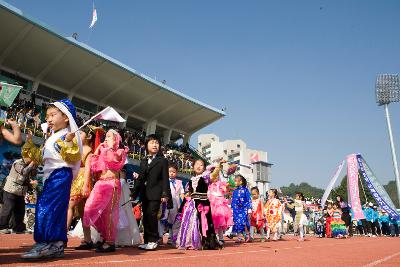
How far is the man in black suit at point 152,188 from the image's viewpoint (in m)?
5.73

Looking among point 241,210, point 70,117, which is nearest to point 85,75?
point 241,210

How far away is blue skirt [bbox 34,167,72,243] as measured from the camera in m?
4.07

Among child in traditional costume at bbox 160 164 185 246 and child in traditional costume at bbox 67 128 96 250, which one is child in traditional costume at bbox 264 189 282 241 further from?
child in traditional costume at bbox 67 128 96 250

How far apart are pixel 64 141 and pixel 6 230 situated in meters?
6.26

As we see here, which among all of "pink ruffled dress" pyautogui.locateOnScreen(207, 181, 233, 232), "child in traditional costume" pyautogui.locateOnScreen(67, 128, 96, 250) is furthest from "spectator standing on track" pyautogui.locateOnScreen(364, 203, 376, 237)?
"child in traditional costume" pyautogui.locateOnScreen(67, 128, 96, 250)

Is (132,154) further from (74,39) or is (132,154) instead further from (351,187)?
(351,187)

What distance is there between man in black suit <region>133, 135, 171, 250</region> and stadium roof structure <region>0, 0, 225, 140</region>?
1589 cm

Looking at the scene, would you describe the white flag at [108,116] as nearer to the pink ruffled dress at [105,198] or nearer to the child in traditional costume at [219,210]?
the pink ruffled dress at [105,198]

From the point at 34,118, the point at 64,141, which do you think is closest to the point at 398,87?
the point at 34,118

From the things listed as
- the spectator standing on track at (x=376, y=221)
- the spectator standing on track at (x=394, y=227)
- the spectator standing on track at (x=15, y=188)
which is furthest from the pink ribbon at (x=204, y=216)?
Answer: the spectator standing on track at (x=394, y=227)

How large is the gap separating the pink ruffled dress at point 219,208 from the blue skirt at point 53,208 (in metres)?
3.97

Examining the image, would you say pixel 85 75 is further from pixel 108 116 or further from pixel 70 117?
pixel 108 116

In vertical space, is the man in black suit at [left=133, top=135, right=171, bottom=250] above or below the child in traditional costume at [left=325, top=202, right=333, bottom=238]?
A: above

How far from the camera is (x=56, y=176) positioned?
430cm
